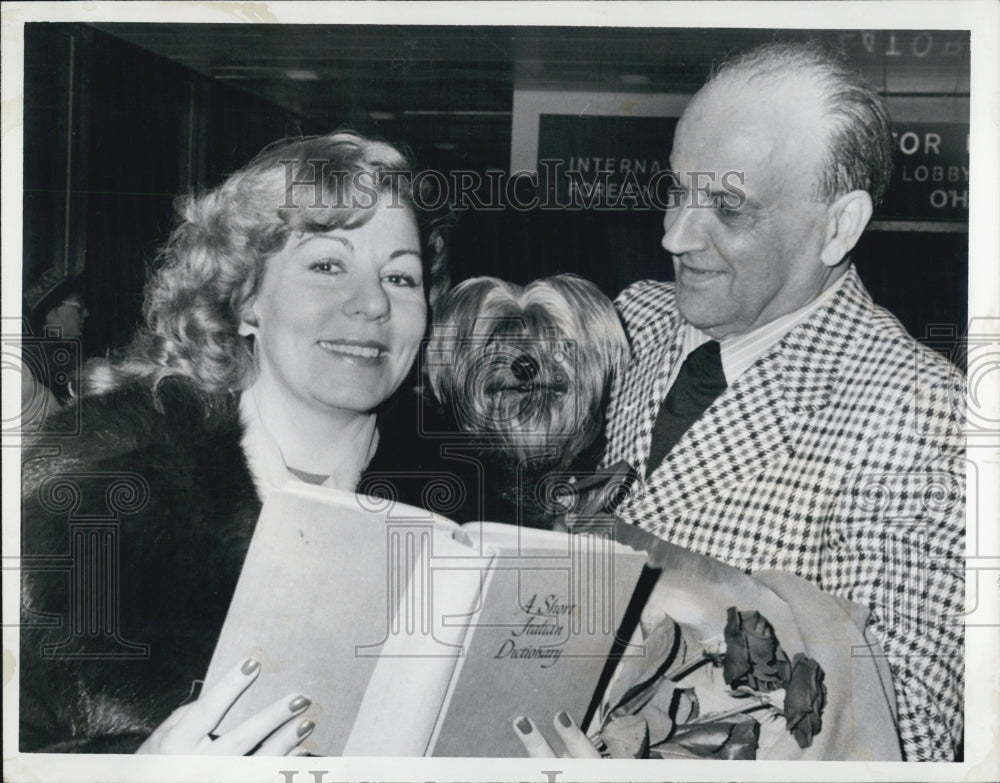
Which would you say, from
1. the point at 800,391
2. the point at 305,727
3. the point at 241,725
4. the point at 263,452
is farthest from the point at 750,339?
the point at 241,725

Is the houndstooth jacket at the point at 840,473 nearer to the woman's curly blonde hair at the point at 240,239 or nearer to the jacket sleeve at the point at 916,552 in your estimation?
the jacket sleeve at the point at 916,552

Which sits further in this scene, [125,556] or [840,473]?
[125,556]

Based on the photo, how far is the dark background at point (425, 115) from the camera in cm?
261

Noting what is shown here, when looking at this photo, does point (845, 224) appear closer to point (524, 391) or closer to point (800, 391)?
point (800, 391)

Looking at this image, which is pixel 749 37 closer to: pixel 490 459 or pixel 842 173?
pixel 842 173

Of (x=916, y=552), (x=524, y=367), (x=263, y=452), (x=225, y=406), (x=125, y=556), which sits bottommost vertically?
(x=125, y=556)

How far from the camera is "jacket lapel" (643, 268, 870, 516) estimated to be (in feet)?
8.47

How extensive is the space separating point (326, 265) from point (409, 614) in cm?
89

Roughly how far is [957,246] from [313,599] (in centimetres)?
184

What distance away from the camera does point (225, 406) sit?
8.63ft

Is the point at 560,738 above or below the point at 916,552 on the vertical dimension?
below

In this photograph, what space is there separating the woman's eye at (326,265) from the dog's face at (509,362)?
269 mm

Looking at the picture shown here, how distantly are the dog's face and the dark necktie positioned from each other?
17 cm

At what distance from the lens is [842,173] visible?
8.43 ft
